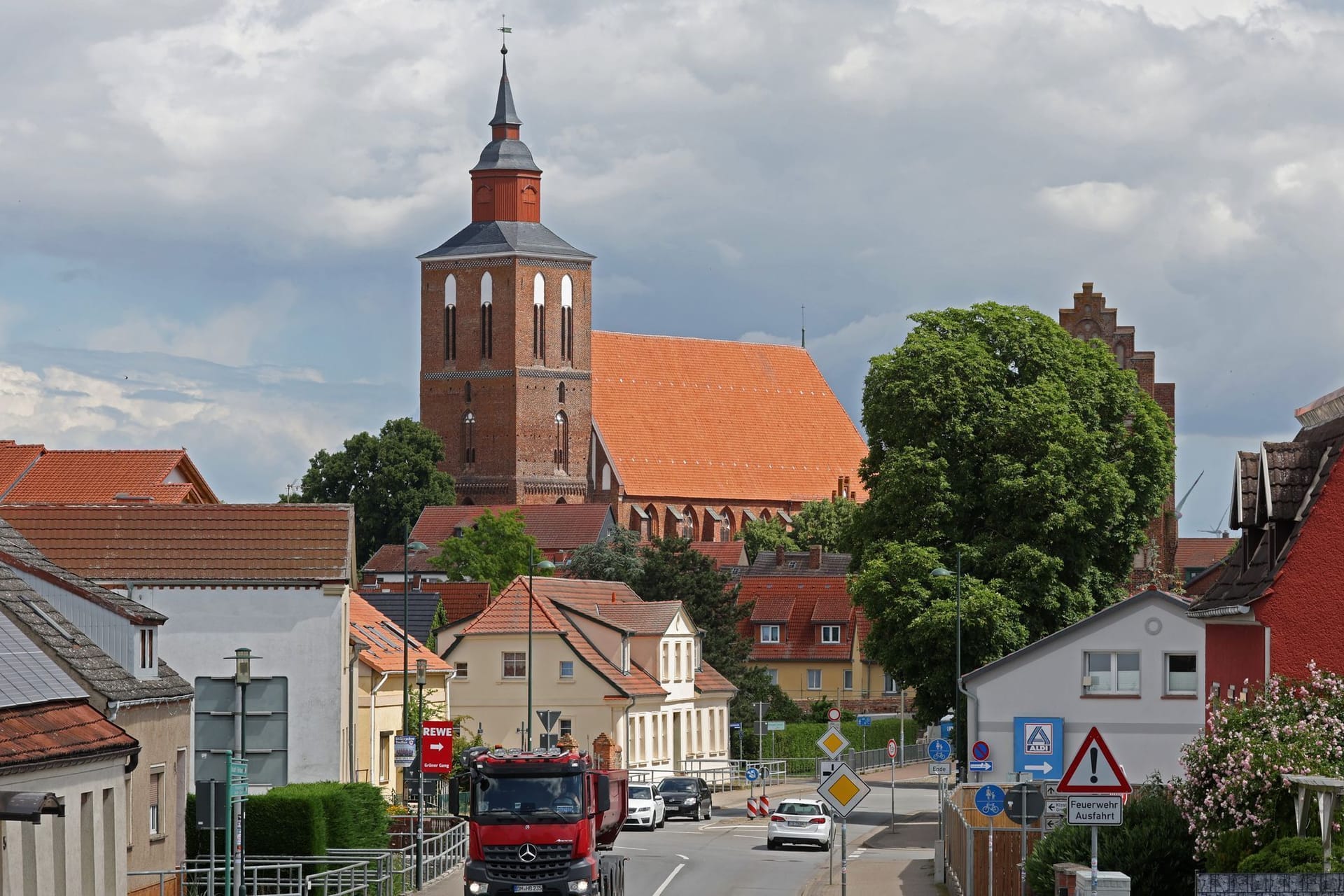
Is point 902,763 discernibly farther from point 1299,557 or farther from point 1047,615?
point 1299,557

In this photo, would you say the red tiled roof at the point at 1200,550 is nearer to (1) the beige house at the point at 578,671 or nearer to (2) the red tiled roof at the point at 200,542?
(1) the beige house at the point at 578,671

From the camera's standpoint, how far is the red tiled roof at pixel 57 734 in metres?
21.5

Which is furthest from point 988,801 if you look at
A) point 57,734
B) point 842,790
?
point 57,734

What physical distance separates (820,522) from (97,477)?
264ft

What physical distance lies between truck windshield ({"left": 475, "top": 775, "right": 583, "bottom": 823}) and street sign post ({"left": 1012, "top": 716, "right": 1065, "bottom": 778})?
889 cm

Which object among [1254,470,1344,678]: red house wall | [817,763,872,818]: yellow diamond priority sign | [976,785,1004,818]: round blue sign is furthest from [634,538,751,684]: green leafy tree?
[1254,470,1344,678]: red house wall

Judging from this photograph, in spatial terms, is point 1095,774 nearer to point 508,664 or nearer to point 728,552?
point 508,664

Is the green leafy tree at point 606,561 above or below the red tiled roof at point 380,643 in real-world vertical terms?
above

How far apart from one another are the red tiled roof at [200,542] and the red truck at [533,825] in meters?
8.69

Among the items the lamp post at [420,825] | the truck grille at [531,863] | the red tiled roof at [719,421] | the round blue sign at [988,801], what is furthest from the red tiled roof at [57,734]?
the red tiled roof at [719,421]

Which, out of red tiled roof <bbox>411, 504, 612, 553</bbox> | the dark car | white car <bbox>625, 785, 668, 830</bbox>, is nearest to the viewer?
white car <bbox>625, 785, 668, 830</bbox>

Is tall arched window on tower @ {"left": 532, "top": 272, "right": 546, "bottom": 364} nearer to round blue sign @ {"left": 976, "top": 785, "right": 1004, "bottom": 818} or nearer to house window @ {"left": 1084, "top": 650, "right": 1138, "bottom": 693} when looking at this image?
house window @ {"left": 1084, "top": 650, "right": 1138, "bottom": 693}

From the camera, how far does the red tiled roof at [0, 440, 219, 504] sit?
6288cm

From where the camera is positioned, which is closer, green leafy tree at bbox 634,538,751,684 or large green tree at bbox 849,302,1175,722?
large green tree at bbox 849,302,1175,722
